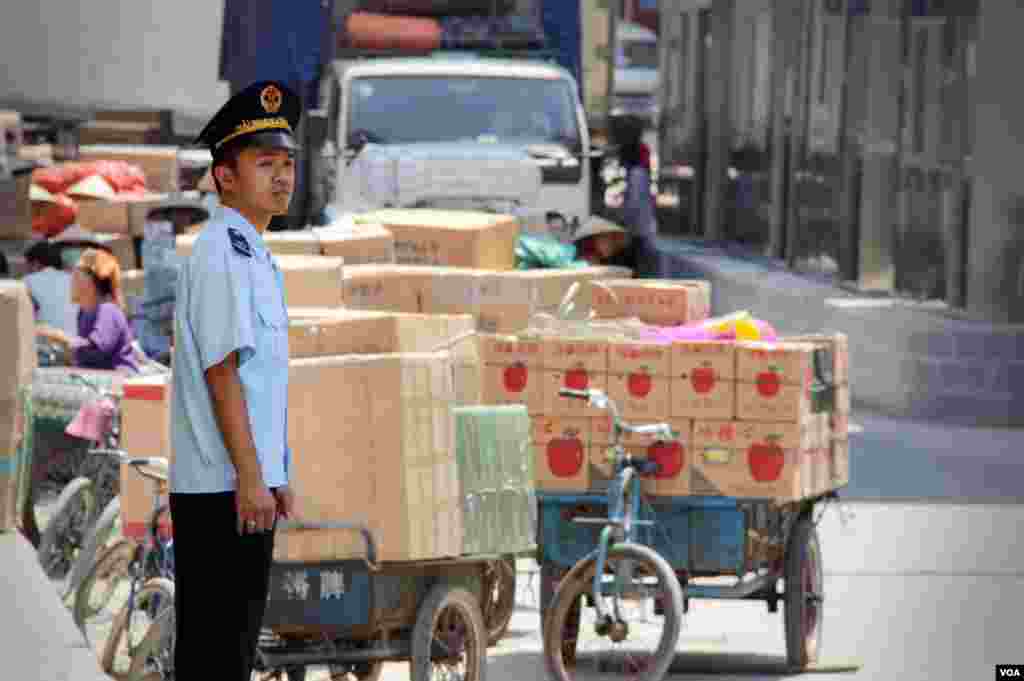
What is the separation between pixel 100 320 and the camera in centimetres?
1287

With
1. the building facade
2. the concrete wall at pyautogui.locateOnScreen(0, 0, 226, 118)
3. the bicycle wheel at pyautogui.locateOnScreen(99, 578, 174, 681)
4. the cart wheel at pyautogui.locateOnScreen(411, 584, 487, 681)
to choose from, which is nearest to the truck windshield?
the concrete wall at pyautogui.locateOnScreen(0, 0, 226, 118)

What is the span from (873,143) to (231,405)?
15.6 m

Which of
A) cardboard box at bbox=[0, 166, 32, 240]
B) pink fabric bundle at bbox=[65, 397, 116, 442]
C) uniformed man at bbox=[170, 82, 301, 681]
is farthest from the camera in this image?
cardboard box at bbox=[0, 166, 32, 240]

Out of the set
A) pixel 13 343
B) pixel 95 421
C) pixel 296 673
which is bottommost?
pixel 296 673

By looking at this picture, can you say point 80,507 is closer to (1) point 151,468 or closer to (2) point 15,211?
(1) point 151,468

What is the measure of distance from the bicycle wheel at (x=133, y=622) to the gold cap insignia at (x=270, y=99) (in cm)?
281

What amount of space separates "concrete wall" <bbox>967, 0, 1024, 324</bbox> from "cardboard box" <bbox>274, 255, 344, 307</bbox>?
8.19 meters

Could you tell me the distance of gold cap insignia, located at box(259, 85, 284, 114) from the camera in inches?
244

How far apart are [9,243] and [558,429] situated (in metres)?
10.5

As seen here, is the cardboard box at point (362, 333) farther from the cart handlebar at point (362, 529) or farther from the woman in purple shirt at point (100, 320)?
the woman in purple shirt at point (100, 320)

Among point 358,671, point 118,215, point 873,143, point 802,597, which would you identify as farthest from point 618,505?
point 873,143

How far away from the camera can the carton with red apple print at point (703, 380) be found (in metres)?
9.84

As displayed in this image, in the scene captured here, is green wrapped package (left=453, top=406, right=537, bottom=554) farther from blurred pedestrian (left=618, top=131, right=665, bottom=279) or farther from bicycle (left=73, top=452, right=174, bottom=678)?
blurred pedestrian (left=618, top=131, right=665, bottom=279)

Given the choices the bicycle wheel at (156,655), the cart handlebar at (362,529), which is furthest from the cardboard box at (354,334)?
the bicycle wheel at (156,655)
